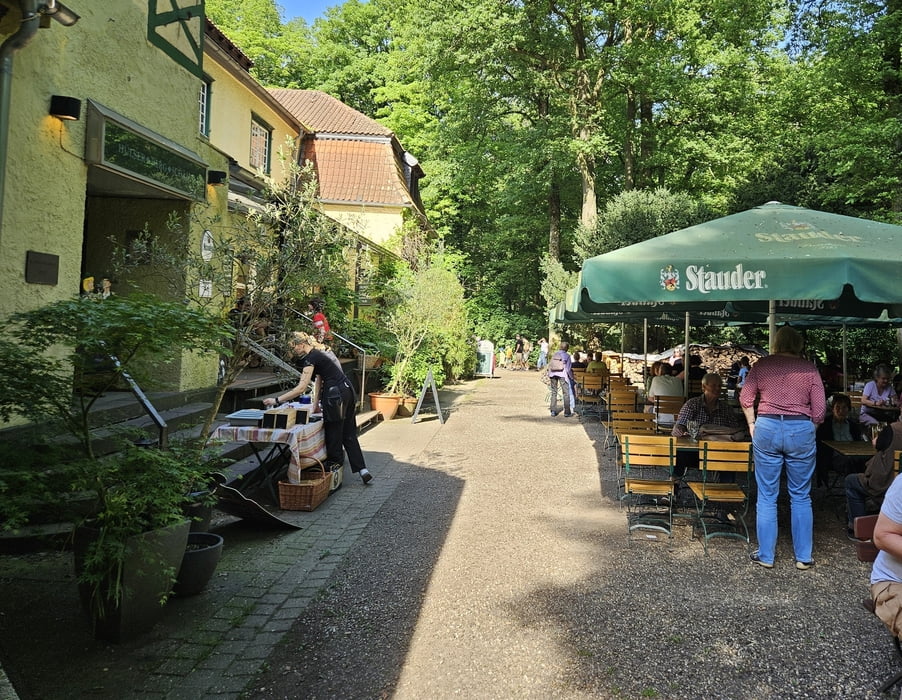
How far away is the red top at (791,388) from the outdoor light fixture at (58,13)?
6828mm

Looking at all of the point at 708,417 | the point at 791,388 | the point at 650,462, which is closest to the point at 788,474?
the point at 791,388

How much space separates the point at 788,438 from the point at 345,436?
4.88m

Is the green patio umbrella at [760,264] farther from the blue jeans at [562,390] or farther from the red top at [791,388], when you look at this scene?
the blue jeans at [562,390]

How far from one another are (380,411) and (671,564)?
9184 millimetres

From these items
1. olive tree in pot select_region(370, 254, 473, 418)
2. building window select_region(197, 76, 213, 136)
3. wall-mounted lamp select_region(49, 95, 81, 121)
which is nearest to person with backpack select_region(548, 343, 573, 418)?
olive tree in pot select_region(370, 254, 473, 418)

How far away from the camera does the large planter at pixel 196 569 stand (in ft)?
14.9

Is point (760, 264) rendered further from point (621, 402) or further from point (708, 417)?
point (621, 402)

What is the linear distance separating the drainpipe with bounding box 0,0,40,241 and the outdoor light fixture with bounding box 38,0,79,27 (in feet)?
0.66

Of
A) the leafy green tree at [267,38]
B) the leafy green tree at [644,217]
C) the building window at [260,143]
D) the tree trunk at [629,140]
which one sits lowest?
the leafy green tree at [644,217]

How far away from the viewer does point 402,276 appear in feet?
60.2

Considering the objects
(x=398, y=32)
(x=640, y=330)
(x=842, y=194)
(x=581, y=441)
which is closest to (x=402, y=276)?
(x=581, y=441)

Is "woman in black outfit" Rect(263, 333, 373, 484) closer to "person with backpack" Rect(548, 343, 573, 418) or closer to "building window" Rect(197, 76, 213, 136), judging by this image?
"person with backpack" Rect(548, 343, 573, 418)

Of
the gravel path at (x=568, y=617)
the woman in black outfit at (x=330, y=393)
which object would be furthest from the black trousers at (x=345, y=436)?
the gravel path at (x=568, y=617)

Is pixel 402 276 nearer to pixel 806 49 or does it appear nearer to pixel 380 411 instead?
pixel 380 411
